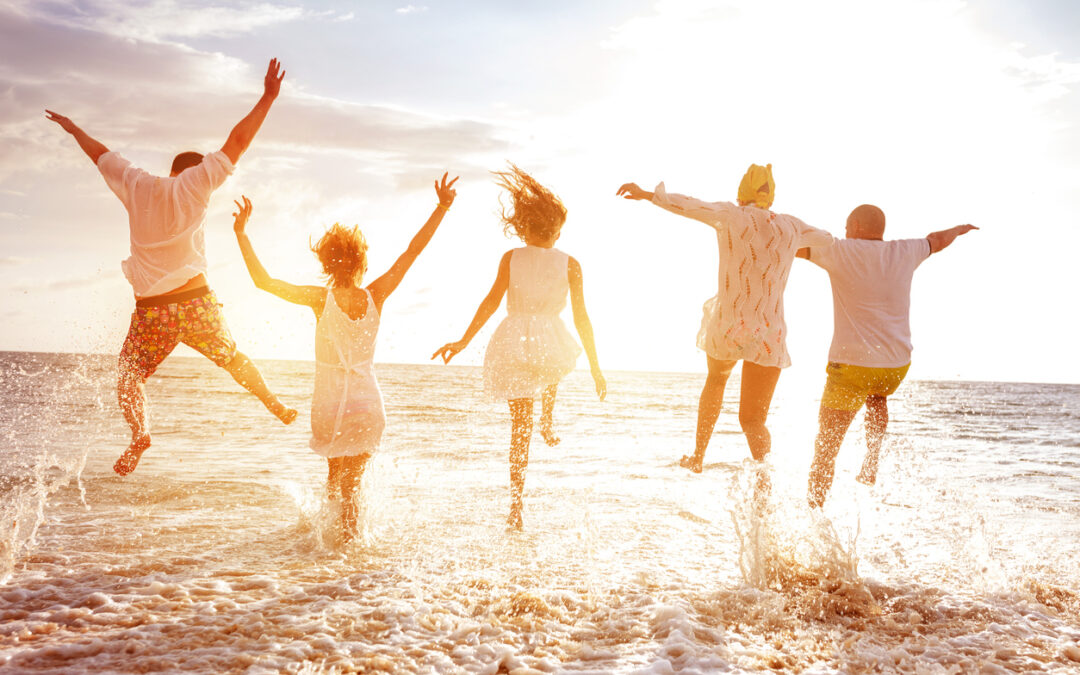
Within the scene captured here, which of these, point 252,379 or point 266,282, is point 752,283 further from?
point 252,379

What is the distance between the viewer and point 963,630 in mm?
3918

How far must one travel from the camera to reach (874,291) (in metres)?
5.27

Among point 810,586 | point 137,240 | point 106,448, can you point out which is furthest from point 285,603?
point 106,448

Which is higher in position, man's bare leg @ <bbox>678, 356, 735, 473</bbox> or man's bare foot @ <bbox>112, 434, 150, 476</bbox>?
man's bare leg @ <bbox>678, 356, 735, 473</bbox>

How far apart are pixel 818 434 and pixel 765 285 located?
1.26 metres

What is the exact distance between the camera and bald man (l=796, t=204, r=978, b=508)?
5.27m

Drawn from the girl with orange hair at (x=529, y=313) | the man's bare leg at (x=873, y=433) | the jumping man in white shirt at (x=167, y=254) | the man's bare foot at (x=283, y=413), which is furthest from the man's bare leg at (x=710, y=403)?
the jumping man in white shirt at (x=167, y=254)

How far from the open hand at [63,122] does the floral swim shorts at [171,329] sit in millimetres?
1277

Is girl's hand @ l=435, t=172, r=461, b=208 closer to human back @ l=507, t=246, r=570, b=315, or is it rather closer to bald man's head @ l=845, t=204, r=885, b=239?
human back @ l=507, t=246, r=570, b=315

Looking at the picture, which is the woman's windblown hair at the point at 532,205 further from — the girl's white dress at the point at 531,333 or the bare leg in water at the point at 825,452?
the bare leg in water at the point at 825,452

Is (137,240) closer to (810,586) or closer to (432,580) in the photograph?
(432,580)

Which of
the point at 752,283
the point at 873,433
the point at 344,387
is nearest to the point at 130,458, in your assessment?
the point at 344,387

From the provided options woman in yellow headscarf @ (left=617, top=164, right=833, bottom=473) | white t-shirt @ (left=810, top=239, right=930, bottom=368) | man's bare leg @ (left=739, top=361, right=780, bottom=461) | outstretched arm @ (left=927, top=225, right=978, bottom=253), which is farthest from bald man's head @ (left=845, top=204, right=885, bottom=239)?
man's bare leg @ (left=739, top=361, right=780, bottom=461)

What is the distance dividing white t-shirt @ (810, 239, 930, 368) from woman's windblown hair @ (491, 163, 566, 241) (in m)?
1.94
